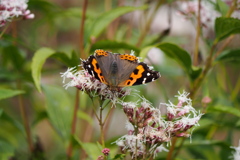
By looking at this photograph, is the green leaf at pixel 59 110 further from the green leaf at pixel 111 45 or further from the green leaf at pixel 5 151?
the green leaf at pixel 111 45

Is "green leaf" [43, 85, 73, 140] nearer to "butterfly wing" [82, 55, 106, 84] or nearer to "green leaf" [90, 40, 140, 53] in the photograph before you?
"green leaf" [90, 40, 140, 53]

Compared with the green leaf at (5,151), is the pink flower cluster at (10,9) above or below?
above

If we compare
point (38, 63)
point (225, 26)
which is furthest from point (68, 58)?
point (225, 26)

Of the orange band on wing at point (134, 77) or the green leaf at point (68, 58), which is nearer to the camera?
the orange band on wing at point (134, 77)

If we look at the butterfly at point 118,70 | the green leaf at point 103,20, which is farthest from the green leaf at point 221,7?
the butterfly at point 118,70

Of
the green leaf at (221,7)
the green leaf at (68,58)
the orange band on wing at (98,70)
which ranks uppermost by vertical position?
the green leaf at (221,7)

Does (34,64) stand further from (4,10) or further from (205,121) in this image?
(205,121)

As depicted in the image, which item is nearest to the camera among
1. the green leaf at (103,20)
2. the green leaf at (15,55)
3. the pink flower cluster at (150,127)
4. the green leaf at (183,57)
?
the pink flower cluster at (150,127)

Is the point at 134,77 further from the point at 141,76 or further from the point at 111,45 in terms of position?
the point at 111,45
